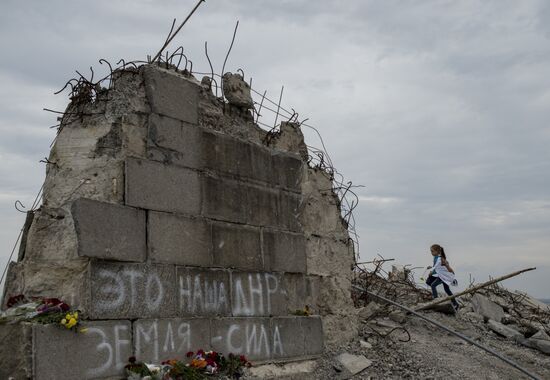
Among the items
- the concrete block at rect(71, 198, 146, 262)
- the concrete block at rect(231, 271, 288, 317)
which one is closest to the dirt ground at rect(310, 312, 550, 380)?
the concrete block at rect(231, 271, 288, 317)

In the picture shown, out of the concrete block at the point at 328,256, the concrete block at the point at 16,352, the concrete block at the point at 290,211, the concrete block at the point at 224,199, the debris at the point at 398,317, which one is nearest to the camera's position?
the concrete block at the point at 16,352

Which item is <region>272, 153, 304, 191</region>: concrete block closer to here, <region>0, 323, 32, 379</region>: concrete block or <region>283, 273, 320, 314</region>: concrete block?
<region>283, 273, 320, 314</region>: concrete block

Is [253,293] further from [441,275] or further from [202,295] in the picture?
[441,275]

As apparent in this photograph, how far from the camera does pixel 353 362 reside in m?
Result: 5.64

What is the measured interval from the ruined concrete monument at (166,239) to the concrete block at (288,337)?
0.01m

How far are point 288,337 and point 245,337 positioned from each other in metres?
0.55

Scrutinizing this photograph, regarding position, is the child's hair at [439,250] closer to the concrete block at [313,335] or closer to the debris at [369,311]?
the debris at [369,311]

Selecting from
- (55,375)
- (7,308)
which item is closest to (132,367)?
(55,375)

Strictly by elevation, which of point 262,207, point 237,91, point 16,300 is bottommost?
point 16,300

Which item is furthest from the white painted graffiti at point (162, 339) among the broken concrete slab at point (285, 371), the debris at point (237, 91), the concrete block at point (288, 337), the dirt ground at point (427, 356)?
the debris at point (237, 91)

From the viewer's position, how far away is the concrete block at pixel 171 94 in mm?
4508

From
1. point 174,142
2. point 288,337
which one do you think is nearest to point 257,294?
point 288,337

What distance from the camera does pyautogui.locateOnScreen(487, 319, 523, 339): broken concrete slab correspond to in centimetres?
817

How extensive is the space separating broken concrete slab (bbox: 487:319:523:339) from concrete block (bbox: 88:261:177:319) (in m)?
5.49
